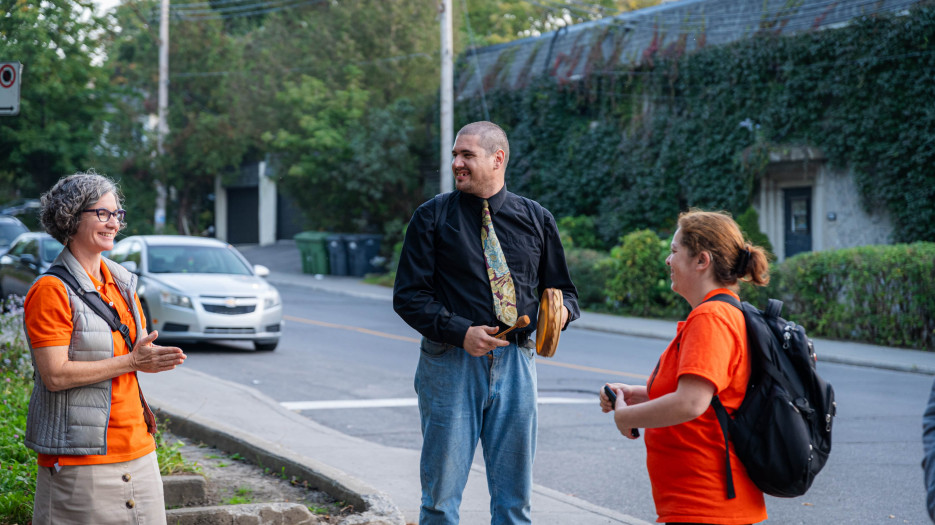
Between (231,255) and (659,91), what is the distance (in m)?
12.3

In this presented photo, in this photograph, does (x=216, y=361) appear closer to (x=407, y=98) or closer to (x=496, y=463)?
(x=496, y=463)

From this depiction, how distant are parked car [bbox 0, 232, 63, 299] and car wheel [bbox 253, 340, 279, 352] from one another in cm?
443

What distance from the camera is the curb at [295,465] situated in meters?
4.87

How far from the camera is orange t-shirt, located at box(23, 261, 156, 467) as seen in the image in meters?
3.16

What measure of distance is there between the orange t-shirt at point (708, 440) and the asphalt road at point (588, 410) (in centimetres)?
294

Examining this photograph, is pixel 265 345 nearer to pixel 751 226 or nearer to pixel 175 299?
pixel 175 299

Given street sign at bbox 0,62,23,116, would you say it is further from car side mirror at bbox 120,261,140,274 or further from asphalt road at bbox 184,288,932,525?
car side mirror at bbox 120,261,140,274

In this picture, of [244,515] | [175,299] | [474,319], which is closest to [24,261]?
[175,299]

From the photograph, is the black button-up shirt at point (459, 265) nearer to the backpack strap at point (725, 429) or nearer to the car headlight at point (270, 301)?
the backpack strap at point (725, 429)

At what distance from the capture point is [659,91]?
2191cm

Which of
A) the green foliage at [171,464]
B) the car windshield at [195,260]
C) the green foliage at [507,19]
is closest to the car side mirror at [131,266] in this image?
the car windshield at [195,260]

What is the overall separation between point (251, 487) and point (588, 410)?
4.43 metres

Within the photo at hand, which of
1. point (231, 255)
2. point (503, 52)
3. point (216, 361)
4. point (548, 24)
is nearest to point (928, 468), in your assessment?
point (216, 361)

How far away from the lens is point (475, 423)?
3.86 meters
